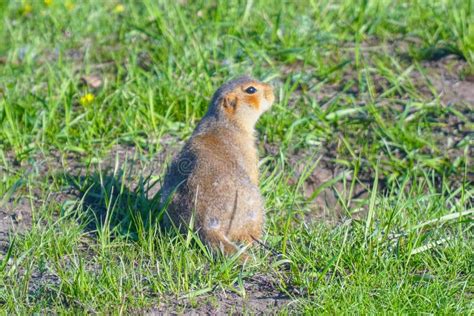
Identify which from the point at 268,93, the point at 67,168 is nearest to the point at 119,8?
the point at 67,168

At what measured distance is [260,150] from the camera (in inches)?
259

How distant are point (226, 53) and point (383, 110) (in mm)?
1278

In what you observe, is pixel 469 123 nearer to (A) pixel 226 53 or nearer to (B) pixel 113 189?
(A) pixel 226 53

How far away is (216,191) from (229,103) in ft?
2.84

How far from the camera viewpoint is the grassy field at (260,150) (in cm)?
462

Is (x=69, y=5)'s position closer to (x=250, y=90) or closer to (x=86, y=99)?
(x=86, y=99)

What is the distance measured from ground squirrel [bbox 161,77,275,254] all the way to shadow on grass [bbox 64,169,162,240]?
0.51 ft

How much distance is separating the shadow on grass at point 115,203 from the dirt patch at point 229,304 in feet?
2.03

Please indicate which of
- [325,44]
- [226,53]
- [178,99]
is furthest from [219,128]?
[325,44]

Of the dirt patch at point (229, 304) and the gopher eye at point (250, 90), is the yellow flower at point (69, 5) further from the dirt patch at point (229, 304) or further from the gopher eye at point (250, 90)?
the dirt patch at point (229, 304)

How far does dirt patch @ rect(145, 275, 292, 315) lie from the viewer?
446cm

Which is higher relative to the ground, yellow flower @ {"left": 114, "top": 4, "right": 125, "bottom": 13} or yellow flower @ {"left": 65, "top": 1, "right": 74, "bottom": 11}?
yellow flower @ {"left": 65, "top": 1, "right": 74, "bottom": 11}

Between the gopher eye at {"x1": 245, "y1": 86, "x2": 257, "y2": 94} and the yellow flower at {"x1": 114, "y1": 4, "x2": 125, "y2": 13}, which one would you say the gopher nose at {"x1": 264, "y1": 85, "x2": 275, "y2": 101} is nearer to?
the gopher eye at {"x1": 245, "y1": 86, "x2": 257, "y2": 94}

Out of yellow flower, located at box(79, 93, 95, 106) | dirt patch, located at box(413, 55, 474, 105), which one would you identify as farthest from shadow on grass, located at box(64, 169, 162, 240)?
dirt patch, located at box(413, 55, 474, 105)
